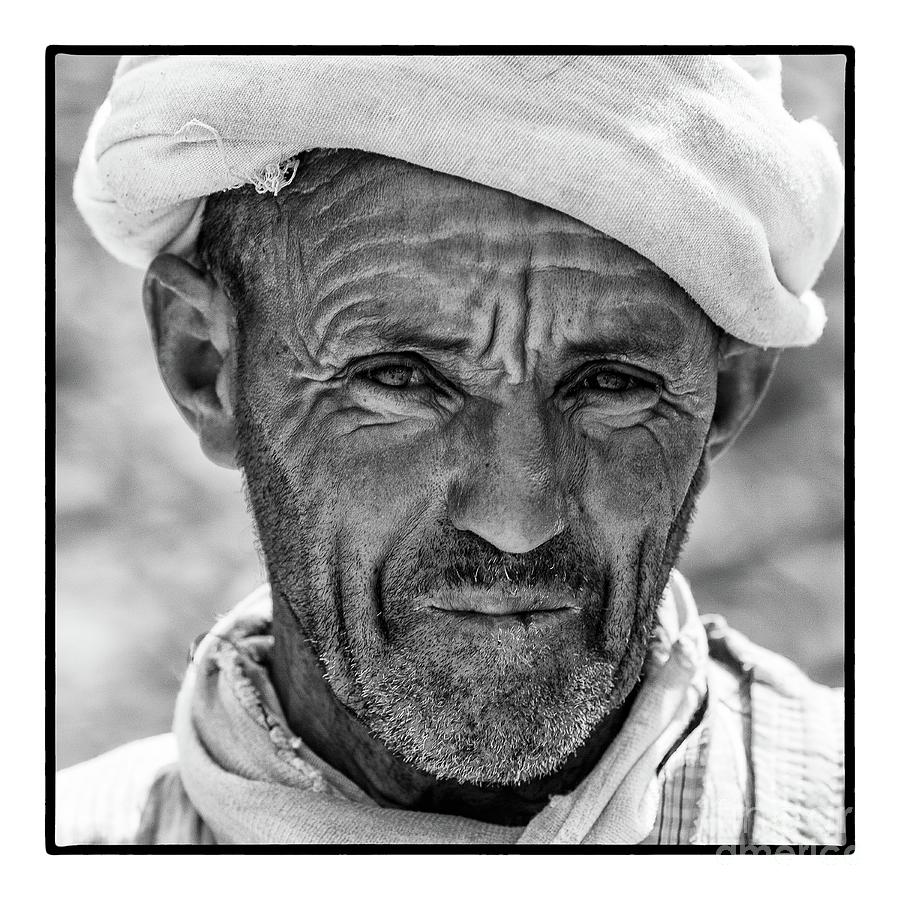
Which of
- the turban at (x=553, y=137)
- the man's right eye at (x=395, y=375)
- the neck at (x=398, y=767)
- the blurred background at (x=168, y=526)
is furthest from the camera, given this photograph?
the blurred background at (x=168, y=526)

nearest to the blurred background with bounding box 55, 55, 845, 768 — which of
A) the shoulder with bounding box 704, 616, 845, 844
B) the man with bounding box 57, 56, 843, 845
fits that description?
the shoulder with bounding box 704, 616, 845, 844

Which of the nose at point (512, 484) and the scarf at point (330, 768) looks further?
the scarf at point (330, 768)

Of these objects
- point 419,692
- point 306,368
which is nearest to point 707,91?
point 306,368

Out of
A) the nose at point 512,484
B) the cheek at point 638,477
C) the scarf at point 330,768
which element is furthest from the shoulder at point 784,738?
the nose at point 512,484

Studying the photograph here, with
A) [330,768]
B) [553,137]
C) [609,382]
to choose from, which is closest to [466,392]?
[609,382]

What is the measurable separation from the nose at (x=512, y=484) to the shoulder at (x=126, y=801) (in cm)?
60

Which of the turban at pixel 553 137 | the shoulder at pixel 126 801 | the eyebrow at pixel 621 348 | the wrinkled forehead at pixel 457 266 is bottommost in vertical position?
the shoulder at pixel 126 801

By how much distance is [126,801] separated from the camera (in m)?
1.71

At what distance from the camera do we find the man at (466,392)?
138cm

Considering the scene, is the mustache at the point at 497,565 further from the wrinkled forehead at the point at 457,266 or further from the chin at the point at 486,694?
the wrinkled forehead at the point at 457,266

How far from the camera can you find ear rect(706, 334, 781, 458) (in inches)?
66.1

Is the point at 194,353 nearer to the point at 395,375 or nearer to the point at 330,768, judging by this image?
the point at 395,375

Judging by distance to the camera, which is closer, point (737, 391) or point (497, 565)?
point (497, 565)

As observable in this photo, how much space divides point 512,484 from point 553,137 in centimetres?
38
